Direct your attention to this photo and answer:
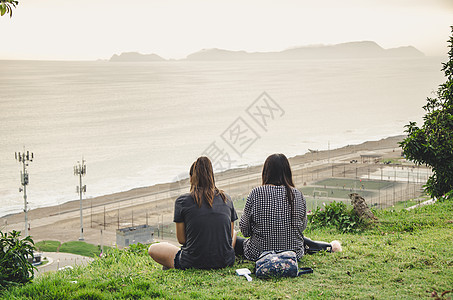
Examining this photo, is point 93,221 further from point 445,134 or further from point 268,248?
point 268,248

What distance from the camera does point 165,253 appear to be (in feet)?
15.3

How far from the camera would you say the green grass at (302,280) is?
382cm

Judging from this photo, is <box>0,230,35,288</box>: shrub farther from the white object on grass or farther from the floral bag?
the floral bag

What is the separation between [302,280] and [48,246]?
17243 mm

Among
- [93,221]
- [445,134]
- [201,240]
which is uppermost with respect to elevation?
[445,134]

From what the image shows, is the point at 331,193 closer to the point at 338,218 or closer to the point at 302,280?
the point at 338,218

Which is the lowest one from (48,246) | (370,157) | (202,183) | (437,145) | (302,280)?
(48,246)

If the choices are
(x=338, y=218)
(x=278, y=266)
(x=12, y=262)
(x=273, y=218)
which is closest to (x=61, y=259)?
(x=338, y=218)

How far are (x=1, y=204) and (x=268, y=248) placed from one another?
27.0 meters

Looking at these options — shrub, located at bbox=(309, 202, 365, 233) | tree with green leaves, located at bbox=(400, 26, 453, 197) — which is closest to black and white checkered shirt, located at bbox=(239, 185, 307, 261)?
shrub, located at bbox=(309, 202, 365, 233)

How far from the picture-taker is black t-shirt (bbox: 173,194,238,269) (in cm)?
429

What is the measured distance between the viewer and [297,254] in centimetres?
461

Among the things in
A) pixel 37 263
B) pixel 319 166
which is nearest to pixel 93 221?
pixel 37 263

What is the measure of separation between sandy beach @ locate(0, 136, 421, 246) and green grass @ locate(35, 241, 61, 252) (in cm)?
82
